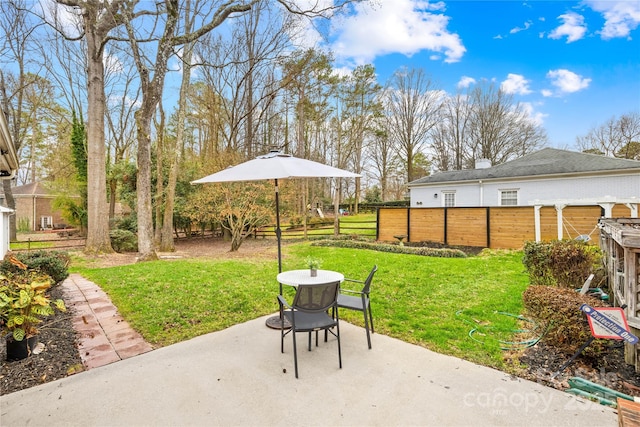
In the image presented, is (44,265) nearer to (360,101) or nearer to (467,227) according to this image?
(467,227)

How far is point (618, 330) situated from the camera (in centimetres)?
238

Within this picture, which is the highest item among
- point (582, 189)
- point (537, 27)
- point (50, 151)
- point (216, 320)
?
point (537, 27)

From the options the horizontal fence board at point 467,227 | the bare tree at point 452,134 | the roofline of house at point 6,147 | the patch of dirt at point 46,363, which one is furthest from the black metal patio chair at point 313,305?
the bare tree at point 452,134

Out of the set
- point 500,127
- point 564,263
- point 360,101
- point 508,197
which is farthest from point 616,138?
point 564,263

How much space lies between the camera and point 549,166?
1330cm

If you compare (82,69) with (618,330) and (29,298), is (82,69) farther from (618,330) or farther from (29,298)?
(618,330)

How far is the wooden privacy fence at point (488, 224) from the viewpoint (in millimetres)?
8992

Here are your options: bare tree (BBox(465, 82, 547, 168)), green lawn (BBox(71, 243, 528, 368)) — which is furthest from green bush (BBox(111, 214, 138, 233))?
bare tree (BBox(465, 82, 547, 168))

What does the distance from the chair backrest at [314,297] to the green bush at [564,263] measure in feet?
12.9

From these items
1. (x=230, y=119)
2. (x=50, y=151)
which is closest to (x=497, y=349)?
(x=230, y=119)

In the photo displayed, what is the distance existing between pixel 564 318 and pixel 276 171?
3.27m

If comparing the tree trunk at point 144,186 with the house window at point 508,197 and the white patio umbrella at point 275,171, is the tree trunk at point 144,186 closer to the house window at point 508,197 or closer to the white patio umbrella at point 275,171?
the white patio umbrella at point 275,171

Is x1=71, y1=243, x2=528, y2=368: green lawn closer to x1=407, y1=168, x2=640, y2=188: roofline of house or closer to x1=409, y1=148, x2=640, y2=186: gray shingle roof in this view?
x1=407, y1=168, x2=640, y2=188: roofline of house

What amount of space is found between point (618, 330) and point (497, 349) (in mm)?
1029
